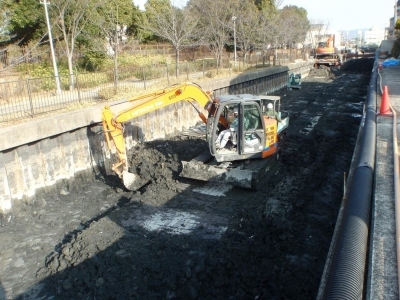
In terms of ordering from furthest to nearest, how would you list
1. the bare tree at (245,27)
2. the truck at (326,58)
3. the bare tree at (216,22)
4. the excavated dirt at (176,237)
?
the truck at (326,58)
the bare tree at (245,27)
the bare tree at (216,22)
the excavated dirt at (176,237)

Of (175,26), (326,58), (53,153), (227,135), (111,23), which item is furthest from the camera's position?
(326,58)

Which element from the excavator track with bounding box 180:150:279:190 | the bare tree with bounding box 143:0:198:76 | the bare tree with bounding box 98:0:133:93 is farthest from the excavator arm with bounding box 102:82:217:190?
the bare tree with bounding box 143:0:198:76

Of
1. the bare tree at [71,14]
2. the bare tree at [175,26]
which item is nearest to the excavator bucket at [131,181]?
the bare tree at [71,14]

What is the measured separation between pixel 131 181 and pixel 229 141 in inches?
114

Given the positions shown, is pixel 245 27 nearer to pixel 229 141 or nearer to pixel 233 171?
pixel 229 141

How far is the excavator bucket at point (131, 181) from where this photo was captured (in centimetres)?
987

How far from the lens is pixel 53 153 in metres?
10.4

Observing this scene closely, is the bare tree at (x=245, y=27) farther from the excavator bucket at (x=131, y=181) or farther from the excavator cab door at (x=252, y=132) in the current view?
the excavator bucket at (x=131, y=181)

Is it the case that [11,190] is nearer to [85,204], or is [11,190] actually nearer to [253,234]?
[85,204]

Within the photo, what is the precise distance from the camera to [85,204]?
31.8ft

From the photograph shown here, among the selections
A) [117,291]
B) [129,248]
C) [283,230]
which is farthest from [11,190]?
[283,230]

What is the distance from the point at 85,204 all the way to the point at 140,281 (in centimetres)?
410

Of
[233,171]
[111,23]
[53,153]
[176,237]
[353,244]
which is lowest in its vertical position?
[176,237]

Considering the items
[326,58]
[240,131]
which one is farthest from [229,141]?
[326,58]
